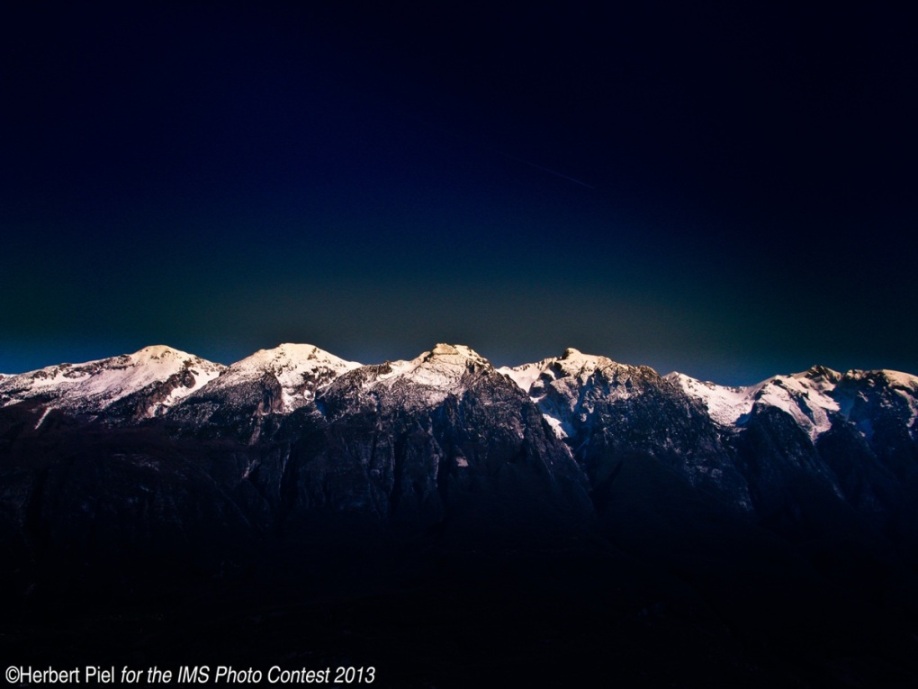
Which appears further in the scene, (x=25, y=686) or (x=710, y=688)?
(x=710, y=688)

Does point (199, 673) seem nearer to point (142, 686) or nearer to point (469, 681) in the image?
point (142, 686)

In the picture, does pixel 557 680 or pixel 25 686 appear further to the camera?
pixel 557 680

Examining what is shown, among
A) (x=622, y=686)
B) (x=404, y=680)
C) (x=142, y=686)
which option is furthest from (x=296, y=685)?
(x=622, y=686)

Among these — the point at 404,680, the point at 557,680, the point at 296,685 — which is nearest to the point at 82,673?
the point at 296,685

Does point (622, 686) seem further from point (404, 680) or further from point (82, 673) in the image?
point (82, 673)

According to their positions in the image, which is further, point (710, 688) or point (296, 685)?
point (710, 688)

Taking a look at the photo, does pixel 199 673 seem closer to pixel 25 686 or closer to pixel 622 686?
pixel 25 686

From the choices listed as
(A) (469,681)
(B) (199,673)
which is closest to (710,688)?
(A) (469,681)
